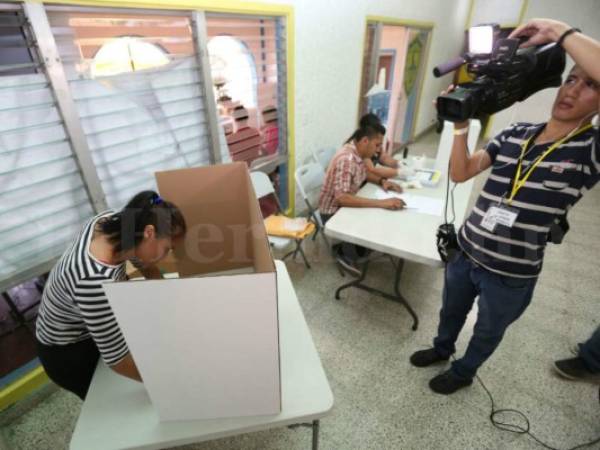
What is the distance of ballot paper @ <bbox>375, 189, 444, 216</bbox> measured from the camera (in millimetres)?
1891

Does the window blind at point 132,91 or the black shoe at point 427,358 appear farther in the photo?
the black shoe at point 427,358

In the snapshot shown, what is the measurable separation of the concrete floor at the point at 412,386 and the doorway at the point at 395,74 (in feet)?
7.69

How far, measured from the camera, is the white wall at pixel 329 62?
2477 millimetres

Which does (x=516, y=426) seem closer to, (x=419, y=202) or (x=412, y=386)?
(x=412, y=386)

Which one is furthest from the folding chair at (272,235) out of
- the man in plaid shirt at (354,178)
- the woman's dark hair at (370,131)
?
the woman's dark hair at (370,131)

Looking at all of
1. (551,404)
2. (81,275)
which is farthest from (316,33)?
(551,404)

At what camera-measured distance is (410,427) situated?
1495 mm

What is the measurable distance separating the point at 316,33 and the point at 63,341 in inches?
104

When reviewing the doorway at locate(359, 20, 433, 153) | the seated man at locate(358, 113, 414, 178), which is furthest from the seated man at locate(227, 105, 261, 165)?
the doorway at locate(359, 20, 433, 153)

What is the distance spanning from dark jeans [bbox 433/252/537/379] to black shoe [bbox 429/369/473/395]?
1.7 inches

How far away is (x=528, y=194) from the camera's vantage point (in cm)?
107

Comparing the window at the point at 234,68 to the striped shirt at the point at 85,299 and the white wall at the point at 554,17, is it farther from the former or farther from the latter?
the white wall at the point at 554,17

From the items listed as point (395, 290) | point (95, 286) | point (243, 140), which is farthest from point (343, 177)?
point (95, 286)

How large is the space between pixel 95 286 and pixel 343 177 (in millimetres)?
1536
